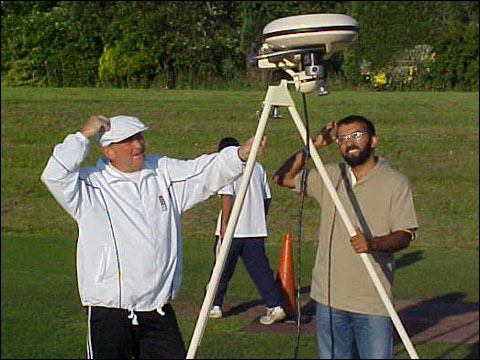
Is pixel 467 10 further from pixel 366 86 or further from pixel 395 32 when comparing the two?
pixel 366 86

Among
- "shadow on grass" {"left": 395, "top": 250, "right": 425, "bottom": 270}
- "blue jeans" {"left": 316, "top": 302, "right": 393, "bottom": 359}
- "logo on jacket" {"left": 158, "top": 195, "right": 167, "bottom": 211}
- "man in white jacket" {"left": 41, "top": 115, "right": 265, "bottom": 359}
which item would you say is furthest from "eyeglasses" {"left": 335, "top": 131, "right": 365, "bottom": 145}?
"shadow on grass" {"left": 395, "top": 250, "right": 425, "bottom": 270}

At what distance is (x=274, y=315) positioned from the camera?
7285 mm

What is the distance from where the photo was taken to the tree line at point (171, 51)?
488 centimetres

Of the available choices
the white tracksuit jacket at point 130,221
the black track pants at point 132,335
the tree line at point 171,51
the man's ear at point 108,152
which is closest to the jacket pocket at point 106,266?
the white tracksuit jacket at point 130,221

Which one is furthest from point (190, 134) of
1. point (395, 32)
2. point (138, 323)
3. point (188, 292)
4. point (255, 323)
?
point (138, 323)

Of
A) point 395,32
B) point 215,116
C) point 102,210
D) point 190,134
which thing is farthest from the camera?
point 190,134

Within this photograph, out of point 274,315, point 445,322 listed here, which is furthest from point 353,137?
point 445,322

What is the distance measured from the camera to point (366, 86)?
17.8 ft

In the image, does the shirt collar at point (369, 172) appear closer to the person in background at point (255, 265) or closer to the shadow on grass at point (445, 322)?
the person in background at point (255, 265)

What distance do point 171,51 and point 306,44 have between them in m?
2.78

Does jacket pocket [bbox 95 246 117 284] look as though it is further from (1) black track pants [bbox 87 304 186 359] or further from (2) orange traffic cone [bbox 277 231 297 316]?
(2) orange traffic cone [bbox 277 231 297 316]

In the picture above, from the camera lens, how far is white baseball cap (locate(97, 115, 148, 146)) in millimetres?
3854

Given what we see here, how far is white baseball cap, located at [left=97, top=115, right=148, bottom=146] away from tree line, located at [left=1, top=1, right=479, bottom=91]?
24.8 inches

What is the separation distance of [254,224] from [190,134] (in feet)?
21.9
